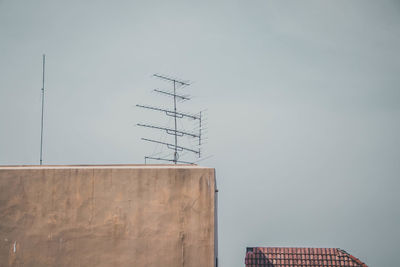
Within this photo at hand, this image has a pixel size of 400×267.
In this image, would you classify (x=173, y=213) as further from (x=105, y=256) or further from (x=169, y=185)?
(x=105, y=256)

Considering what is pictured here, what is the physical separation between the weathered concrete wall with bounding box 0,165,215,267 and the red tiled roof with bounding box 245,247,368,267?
1497 cm

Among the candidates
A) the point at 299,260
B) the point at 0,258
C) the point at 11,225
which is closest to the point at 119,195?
the point at 11,225

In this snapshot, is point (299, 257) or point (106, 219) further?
point (299, 257)

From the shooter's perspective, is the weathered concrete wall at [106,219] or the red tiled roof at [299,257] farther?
the red tiled roof at [299,257]

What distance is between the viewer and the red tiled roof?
1883cm

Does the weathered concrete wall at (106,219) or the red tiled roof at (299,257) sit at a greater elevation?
the weathered concrete wall at (106,219)

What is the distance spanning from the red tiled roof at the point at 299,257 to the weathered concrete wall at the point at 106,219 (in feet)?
49.1

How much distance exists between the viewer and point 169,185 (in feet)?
17.6

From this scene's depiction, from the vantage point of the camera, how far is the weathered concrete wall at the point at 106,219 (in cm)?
527

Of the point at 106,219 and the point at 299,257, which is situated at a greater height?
the point at 106,219

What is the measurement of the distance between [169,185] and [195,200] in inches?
18.7

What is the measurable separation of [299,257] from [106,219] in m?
16.7

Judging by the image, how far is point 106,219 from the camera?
17.4ft

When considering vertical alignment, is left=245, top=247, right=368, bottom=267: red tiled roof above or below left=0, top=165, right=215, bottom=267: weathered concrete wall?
below
